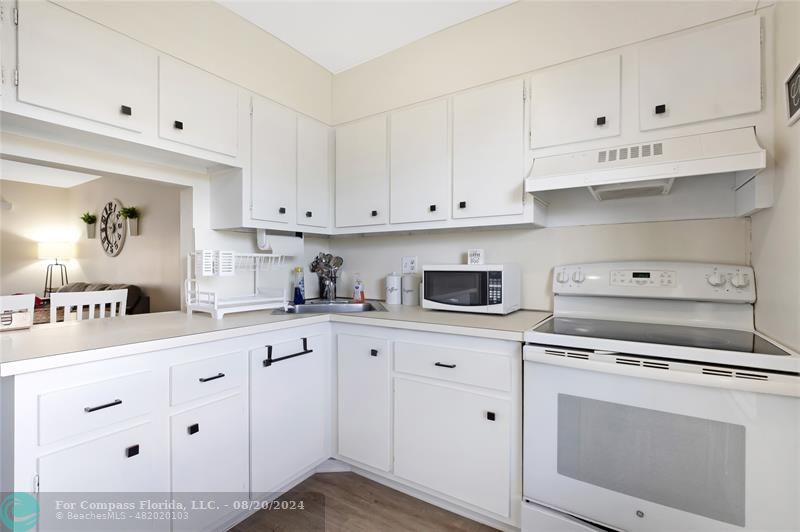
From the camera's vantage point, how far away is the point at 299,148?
7.61 ft

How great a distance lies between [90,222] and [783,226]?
6.33 m

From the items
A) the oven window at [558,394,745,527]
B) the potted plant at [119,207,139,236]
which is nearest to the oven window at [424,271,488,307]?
the oven window at [558,394,745,527]

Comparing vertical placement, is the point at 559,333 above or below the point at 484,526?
above

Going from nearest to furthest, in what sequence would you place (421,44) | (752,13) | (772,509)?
(772,509) < (752,13) < (421,44)

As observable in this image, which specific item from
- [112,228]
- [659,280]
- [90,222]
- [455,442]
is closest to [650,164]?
[659,280]

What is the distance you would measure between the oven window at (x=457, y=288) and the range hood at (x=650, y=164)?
54 cm

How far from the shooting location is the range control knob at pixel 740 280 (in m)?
1.48

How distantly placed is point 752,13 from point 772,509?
1.77 m

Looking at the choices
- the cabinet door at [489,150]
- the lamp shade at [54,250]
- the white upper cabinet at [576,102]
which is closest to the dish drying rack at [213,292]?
the cabinet door at [489,150]

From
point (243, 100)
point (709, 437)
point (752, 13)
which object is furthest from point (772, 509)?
point (243, 100)

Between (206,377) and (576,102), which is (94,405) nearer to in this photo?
(206,377)

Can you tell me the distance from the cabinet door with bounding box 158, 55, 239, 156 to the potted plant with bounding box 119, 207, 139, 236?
256 centimetres

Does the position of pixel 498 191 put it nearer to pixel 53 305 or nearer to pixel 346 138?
pixel 346 138

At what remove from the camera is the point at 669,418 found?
1.18 m
